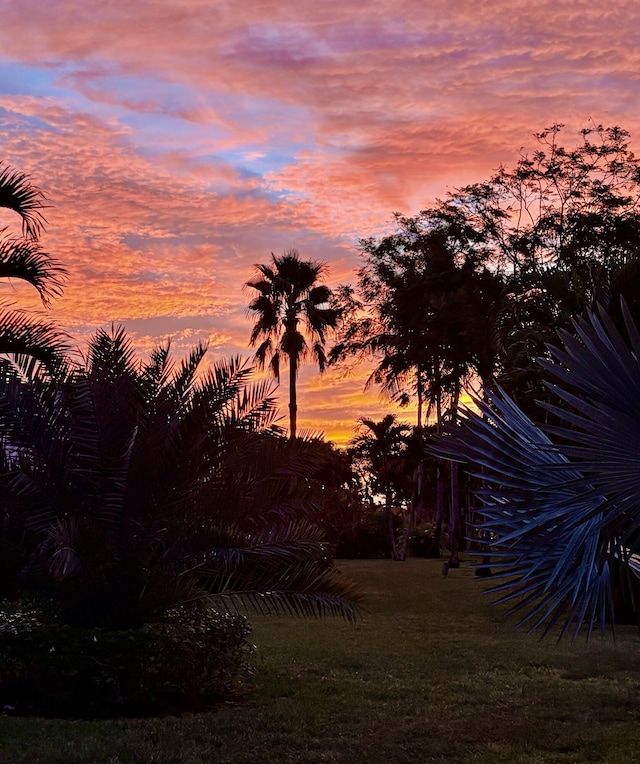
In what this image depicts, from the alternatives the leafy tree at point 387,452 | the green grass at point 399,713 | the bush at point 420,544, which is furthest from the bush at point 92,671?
the bush at point 420,544

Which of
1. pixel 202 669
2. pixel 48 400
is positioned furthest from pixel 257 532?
pixel 48 400

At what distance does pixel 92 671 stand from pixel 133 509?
1623mm

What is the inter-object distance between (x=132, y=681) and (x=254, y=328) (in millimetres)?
31845

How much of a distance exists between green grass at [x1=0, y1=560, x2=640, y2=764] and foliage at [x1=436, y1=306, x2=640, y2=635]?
6.31ft

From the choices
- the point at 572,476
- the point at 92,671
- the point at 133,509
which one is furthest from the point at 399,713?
the point at 572,476

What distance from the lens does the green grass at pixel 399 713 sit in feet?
25.3

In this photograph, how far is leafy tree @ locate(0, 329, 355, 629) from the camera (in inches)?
380

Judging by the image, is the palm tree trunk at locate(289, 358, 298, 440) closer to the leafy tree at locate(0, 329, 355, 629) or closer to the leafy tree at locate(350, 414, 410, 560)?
the leafy tree at locate(350, 414, 410, 560)

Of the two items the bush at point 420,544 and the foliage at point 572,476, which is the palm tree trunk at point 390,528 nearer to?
the bush at point 420,544

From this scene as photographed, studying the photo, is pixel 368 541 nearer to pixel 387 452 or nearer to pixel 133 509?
pixel 387 452

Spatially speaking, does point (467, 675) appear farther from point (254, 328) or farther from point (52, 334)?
point (254, 328)

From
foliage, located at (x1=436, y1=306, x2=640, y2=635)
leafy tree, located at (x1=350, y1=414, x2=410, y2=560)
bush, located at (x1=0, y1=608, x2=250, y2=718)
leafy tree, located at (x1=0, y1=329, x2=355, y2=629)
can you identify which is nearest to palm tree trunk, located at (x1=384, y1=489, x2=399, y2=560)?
leafy tree, located at (x1=350, y1=414, x2=410, y2=560)

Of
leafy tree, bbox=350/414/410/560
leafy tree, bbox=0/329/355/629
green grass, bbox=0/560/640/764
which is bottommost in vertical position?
green grass, bbox=0/560/640/764

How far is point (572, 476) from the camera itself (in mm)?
6363
